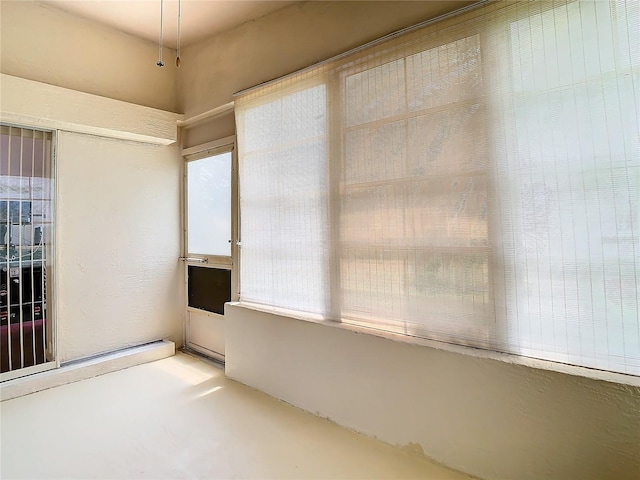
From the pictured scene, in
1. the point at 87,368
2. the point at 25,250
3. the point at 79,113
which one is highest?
the point at 79,113

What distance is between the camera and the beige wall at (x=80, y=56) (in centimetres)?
288

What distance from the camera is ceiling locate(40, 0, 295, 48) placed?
295cm

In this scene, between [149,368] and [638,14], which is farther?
[149,368]

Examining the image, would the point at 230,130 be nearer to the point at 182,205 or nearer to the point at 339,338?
the point at 182,205

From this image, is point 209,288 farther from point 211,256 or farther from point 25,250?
point 25,250

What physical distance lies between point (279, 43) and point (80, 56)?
6.50ft

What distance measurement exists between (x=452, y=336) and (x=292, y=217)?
57.7 inches

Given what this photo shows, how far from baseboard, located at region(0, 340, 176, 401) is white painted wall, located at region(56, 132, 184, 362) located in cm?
12

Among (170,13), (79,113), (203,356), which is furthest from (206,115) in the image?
(203,356)

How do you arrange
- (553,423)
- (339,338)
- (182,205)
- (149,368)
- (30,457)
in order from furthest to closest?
1. (182,205)
2. (149,368)
3. (339,338)
4. (30,457)
5. (553,423)

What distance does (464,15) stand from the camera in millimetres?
1905

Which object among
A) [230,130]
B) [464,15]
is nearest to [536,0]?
[464,15]

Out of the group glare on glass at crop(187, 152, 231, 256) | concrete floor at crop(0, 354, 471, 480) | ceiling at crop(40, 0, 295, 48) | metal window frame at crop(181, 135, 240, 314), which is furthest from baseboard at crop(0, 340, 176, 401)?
ceiling at crop(40, 0, 295, 48)

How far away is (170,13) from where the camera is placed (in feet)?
10.3
